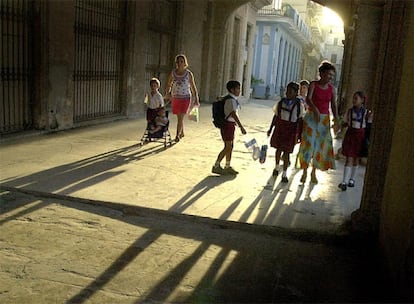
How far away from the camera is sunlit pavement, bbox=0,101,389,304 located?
3.00 metres

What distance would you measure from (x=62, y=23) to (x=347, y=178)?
230 inches

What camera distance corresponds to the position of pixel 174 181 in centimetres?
554

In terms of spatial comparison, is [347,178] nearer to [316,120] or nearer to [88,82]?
[316,120]

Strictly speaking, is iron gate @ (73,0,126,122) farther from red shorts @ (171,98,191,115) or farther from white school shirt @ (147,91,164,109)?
white school shirt @ (147,91,164,109)

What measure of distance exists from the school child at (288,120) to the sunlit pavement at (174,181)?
1.65ft

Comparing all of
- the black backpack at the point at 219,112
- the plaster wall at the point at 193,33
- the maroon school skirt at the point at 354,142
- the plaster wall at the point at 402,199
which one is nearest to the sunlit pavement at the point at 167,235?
the plaster wall at the point at 402,199

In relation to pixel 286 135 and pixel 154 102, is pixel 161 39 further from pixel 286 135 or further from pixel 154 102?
pixel 286 135

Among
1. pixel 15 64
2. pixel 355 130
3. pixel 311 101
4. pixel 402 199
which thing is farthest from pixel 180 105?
pixel 402 199

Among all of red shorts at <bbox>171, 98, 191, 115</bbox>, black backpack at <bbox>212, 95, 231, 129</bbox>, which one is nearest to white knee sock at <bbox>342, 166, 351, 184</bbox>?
black backpack at <bbox>212, 95, 231, 129</bbox>

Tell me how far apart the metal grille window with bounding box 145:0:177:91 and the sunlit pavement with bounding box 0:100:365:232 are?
567cm

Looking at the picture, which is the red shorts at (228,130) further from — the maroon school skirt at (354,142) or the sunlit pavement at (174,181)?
the maroon school skirt at (354,142)

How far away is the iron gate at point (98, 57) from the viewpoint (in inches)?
371

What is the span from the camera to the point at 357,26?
856 cm

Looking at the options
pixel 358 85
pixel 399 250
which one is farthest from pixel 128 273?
pixel 358 85
